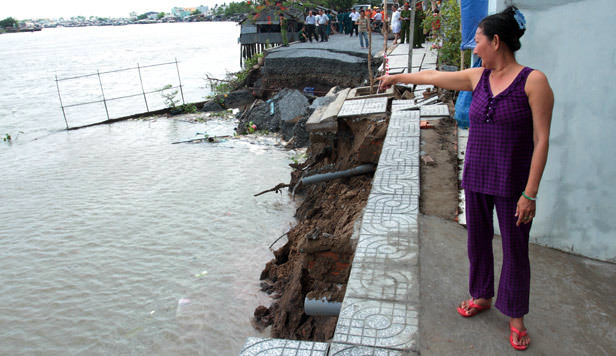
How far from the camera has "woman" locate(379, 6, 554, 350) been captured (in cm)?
215

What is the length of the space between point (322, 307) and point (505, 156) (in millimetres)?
1936

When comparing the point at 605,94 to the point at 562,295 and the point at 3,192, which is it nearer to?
the point at 562,295

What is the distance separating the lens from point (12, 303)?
250 inches

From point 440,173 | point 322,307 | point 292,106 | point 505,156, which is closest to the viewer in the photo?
point 505,156

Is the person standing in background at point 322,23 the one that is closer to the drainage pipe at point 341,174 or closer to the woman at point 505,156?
the drainage pipe at point 341,174

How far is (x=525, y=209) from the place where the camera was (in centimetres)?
220

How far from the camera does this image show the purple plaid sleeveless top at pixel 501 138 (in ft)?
7.18

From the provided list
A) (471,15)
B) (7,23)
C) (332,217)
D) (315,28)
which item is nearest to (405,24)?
(315,28)

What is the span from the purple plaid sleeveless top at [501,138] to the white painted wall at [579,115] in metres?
0.94

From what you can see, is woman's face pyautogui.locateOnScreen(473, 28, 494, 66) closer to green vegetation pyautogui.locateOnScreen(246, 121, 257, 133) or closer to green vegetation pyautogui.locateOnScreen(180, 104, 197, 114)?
green vegetation pyautogui.locateOnScreen(246, 121, 257, 133)

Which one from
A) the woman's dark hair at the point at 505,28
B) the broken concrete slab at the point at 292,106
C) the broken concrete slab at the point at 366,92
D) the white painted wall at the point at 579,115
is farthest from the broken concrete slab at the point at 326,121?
the broken concrete slab at the point at 292,106

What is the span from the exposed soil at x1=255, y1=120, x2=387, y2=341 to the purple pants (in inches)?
52.8

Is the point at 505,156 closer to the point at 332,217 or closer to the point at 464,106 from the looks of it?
the point at 464,106

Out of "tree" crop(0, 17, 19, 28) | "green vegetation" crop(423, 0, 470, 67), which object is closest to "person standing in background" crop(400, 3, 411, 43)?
"green vegetation" crop(423, 0, 470, 67)
